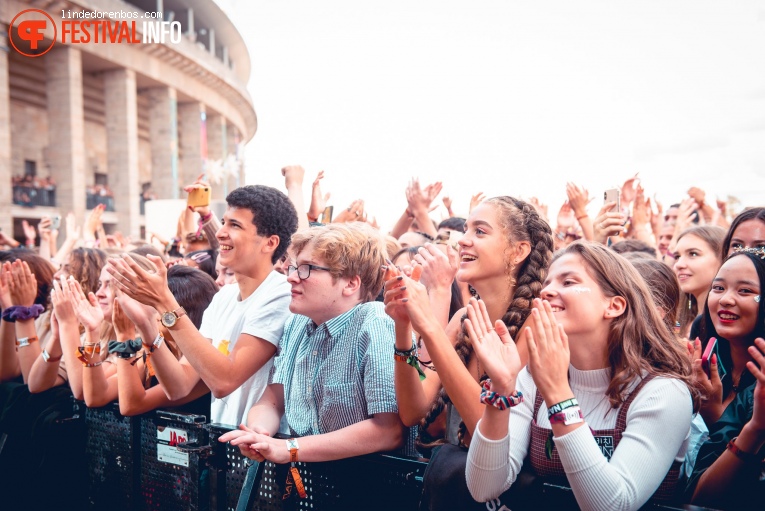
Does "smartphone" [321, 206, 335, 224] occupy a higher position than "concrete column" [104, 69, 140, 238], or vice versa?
"concrete column" [104, 69, 140, 238]

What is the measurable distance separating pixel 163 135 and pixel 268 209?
108 ft

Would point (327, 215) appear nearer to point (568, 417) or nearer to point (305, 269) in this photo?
point (305, 269)

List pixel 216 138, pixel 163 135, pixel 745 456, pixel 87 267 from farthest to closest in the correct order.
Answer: pixel 216 138
pixel 163 135
pixel 87 267
pixel 745 456

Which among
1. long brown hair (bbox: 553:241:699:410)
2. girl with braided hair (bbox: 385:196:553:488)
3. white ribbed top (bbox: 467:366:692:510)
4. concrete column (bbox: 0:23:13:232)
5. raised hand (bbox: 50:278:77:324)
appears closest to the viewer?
white ribbed top (bbox: 467:366:692:510)

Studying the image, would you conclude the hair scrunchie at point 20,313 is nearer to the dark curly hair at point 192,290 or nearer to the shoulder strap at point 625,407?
the dark curly hair at point 192,290

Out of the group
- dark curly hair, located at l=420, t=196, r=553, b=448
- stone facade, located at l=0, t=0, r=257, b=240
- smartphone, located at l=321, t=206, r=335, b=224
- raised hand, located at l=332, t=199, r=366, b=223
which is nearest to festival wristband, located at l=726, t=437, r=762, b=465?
dark curly hair, located at l=420, t=196, r=553, b=448

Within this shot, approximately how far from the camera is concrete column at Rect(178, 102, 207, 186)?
38.2 m

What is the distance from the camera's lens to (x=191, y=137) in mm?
38469

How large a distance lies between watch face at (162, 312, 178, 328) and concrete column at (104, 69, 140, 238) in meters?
28.7

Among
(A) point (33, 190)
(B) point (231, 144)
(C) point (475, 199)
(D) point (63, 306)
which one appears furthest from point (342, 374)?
(B) point (231, 144)

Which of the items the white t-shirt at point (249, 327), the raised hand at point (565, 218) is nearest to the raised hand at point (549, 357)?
the white t-shirt at point (249, 327)

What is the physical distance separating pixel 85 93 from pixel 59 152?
24.3 feet

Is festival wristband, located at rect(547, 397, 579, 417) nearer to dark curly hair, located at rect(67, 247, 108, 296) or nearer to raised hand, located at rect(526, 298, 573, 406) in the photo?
raised hand, located at rect(526, 298, 573, 406)

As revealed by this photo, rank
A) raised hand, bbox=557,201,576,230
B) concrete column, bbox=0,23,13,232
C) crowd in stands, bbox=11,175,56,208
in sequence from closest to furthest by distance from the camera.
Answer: raised hand, bbox=557,201,576,230 < concrete column, bbox=0,23,13,232 < crowd in stands, bbox=11,175,56,208
